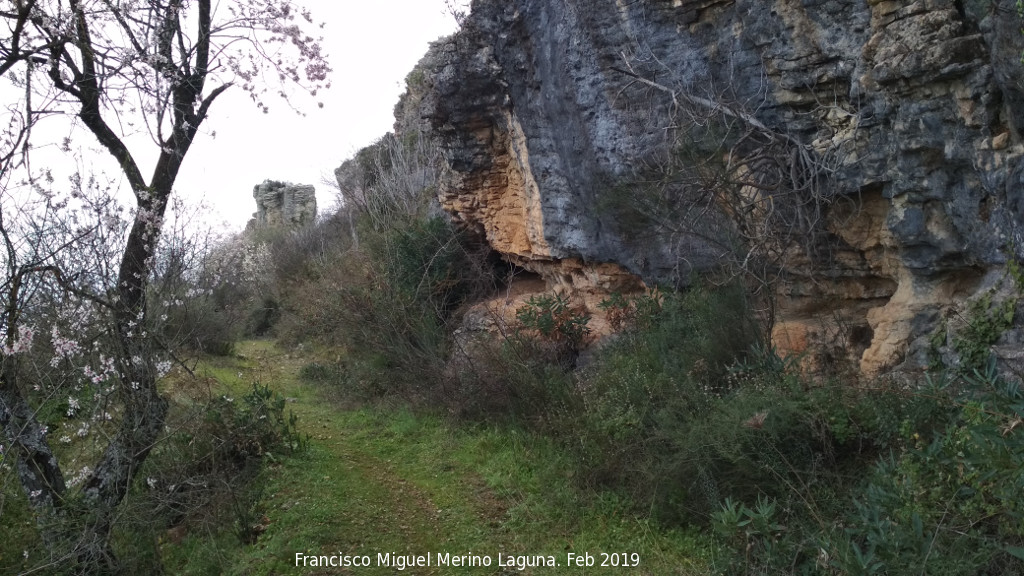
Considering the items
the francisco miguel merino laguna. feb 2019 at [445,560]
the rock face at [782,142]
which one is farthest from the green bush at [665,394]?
the francisco miguel merino laguna. feb 2019 at [445,560]

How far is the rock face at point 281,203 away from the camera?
3005 centimetres

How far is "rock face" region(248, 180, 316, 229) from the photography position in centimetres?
3005

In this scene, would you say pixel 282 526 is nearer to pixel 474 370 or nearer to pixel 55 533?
pixel 55 533

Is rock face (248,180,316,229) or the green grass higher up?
rock face (248,180,316,229)

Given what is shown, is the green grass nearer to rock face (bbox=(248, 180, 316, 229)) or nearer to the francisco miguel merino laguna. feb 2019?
the francisco miguel merino laguna. feb 2019

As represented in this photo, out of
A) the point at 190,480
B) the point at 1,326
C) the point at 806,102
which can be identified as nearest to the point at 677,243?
the point at 806,102

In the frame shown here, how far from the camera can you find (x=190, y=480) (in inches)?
269

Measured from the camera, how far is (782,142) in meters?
6.80

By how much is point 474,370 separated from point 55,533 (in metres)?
5.02

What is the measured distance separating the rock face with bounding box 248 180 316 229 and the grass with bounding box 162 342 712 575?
21.3 meters

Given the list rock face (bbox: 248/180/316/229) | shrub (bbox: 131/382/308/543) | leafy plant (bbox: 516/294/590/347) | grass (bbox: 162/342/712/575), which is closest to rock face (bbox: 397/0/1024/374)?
leafy plant (bbox: 516/294/590/347)

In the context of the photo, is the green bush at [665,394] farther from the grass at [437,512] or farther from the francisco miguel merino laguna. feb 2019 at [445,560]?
the francisco miguel merino laguna. feb 2019 at [445,560]

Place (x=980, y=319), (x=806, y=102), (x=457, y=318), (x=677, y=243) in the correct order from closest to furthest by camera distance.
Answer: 1. (x=980, y=319)
2. (x=806, y=102)
3. (x=677, y=243)
4. (x=457, y=318)

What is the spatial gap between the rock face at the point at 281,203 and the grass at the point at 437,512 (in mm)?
21301
